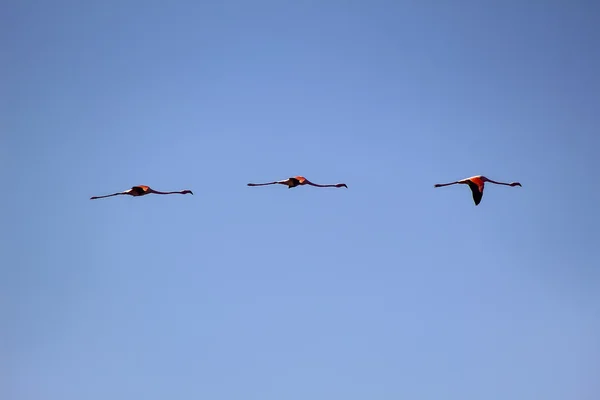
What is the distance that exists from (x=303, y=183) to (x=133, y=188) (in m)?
9.77

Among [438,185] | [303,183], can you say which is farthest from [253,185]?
[438,185]

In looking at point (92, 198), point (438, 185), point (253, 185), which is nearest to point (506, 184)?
point (438, 185)

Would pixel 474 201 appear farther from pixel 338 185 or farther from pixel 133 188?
pixel 133 188

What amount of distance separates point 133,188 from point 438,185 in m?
17.2

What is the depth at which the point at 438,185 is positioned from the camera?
373 ft

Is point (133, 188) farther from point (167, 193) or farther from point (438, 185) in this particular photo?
point (438, 185)

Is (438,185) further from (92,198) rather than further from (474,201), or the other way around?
(92,198)

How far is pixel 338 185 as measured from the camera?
116812 mm

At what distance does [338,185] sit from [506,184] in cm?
969

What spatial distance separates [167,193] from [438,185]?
50.8 ft

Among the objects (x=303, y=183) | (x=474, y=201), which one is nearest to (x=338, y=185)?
(x=303, y=183)

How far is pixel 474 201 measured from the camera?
111000mm

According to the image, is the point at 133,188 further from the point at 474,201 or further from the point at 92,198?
the point at 474,201

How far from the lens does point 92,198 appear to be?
373 ft
